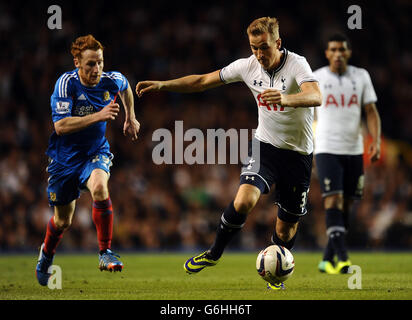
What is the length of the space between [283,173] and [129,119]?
5.78 ft

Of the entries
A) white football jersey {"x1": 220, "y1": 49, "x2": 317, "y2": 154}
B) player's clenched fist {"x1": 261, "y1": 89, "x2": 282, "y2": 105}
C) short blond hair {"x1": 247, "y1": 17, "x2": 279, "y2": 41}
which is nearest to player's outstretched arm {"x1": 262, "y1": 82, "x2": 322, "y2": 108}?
player's clenched fist {"x1": 261, "y1": 89, "x2": 282, "y2": 105}

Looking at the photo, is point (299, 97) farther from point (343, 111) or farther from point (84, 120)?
point (343, 111)

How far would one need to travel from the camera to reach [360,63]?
20.4 m

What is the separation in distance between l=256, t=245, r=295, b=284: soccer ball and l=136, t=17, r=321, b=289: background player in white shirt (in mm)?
402

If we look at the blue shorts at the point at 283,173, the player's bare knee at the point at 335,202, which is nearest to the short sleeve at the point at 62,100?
the blue shorts at the point at 283,173

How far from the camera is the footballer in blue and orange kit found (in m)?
6.96

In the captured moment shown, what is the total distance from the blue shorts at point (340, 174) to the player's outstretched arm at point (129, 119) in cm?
292

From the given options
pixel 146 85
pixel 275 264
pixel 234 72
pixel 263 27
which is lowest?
pixel 275 264

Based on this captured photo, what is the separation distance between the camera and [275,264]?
6.54 m

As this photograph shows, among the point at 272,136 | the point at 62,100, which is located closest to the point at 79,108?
the point at 62,100

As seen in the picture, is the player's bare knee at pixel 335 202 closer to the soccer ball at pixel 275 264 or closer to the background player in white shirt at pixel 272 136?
the background player in white shirt at pixel 272 136

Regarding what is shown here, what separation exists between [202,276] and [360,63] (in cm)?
1319

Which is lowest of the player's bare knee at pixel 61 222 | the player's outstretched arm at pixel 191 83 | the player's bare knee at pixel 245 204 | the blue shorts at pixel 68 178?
the player's bare knee at pixel 61 222

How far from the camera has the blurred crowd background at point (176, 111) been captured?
15656 mm
